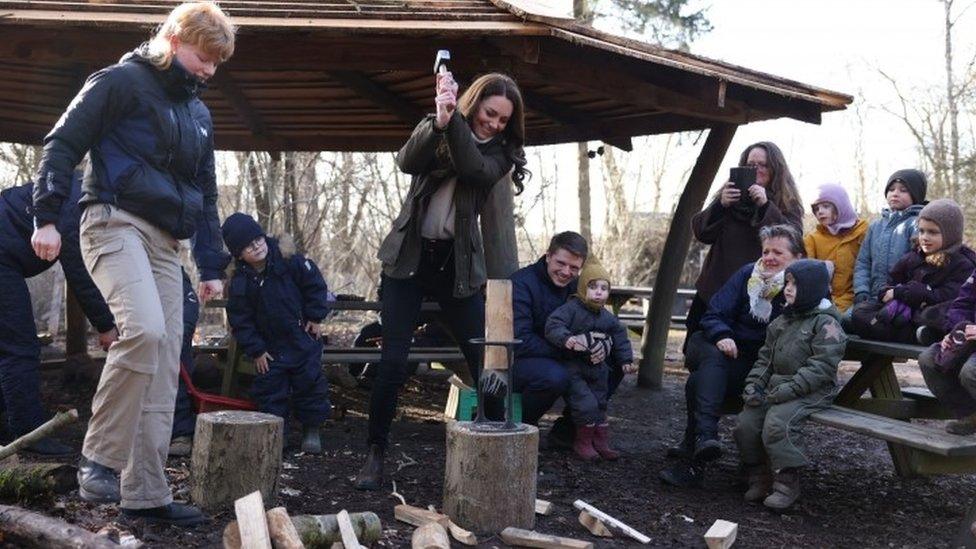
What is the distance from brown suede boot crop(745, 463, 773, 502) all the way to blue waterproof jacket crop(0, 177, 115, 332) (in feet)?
11.5

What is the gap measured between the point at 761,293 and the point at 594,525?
183 centimetres

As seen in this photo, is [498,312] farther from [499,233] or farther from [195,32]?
[499,233]

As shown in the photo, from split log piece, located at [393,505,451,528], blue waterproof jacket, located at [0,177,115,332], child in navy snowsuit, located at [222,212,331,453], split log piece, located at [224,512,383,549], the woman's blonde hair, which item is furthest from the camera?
child in navy snowsuit, located at [222,212,331,453]

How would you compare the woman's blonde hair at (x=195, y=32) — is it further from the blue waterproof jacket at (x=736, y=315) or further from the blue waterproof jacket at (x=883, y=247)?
the blue waterproof jacket at (x=883, y=247)

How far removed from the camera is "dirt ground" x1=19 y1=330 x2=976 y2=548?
4.43m

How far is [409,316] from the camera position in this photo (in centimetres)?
474

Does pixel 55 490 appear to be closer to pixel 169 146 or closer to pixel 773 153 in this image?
pixel 169 146

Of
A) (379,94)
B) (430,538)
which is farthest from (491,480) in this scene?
(379,94)

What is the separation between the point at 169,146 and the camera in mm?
3926

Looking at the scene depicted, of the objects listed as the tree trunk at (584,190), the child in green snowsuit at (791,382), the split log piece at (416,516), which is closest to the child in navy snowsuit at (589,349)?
the child in green snowsuit at (791,382)

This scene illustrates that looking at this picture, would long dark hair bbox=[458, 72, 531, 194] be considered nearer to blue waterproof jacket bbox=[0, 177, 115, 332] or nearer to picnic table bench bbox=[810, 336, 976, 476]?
picnic table bench bbox=[810, 336, 976, 476]

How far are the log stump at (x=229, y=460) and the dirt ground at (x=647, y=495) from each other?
0.10 m

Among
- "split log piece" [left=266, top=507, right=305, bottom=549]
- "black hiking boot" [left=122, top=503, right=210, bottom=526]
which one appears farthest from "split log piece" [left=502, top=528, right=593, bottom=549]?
"black hiking boot" [left=122, top=503, right=210, bottom=526]

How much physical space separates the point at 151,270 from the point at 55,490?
3.34ft
